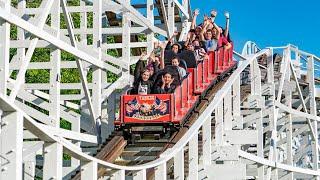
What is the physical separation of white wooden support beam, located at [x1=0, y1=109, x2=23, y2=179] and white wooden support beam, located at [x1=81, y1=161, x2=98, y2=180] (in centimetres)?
146

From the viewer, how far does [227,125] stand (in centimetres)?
1361

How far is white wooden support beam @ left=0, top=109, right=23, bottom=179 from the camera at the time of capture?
5812mm

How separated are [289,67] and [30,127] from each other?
14390 millimetres

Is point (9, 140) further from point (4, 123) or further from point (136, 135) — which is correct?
point (136, 135)

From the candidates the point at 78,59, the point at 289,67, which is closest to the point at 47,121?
the point at 78,59

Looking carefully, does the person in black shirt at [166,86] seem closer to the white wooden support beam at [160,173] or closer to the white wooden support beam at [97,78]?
the white wooden support beam at [97,78]

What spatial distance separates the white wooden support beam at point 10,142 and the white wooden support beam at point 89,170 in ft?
4.80

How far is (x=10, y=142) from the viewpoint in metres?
5.82

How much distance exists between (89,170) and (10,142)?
1547mm

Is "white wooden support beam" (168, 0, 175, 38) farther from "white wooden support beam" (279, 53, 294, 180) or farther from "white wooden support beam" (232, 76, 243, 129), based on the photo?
"white wooden support beam" (232, 76, 243, 129)

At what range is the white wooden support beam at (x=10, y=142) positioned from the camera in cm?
581

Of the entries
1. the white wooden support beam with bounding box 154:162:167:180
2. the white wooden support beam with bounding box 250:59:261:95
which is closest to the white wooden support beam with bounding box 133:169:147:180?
the white wooden support beam with bounding box 154:162:167:180

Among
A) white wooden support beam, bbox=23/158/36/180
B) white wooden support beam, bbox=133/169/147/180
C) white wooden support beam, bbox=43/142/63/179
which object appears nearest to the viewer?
white wooden support beam, bbox=43/142/63/179

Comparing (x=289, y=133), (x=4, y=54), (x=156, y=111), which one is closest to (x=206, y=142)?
(x=156, y=111)
